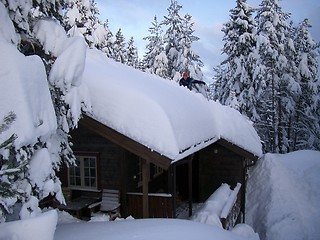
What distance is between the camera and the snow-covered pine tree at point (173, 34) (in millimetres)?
28984

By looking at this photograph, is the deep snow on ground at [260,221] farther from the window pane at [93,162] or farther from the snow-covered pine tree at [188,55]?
the snow-covered pine tree at [188,55]

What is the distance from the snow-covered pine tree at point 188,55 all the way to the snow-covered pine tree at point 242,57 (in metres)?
3.70

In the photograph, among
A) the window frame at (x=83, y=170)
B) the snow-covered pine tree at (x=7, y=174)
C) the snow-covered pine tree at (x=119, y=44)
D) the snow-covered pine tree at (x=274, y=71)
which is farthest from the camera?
the snow-covered pine tree at (x=119, y=44)

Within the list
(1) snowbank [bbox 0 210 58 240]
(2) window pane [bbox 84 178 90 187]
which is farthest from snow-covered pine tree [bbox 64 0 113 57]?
(1) snowbank [bbox 0 210 58 240]

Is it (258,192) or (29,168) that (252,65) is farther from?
(29,168)

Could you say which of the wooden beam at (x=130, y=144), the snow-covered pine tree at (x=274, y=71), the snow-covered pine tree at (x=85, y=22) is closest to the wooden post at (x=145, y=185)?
the wooden beam at (x=130, y=144)

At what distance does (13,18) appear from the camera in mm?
6043

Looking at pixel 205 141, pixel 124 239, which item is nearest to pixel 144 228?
pixel 124 239

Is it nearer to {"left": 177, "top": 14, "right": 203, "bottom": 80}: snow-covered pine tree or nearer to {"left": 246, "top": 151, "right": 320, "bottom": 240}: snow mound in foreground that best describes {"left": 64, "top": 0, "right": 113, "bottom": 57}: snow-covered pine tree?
{"left": 177, "top": 14, "right": 203, "bottom": 80}: snow-covered pine tree

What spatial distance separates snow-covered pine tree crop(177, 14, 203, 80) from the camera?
27.9m

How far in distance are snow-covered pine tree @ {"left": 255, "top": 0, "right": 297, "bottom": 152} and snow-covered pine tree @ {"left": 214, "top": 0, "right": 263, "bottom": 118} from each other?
91 cm

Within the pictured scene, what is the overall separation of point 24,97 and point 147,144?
4275 mm

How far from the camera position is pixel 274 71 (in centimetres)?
2558

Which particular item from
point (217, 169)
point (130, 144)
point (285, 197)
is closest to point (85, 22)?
point (217, 169)
